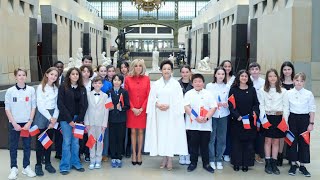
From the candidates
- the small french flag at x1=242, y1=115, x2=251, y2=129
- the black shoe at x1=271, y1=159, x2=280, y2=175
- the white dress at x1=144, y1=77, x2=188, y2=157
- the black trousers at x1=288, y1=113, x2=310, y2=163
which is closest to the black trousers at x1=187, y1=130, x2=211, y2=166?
the white dress at x1=144, y1=77, x2=188, y2=157

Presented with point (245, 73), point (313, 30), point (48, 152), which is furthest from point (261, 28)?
point (48, 152)

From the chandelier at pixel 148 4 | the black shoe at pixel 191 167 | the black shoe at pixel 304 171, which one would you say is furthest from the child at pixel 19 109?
the chandelier at pixel 148 4

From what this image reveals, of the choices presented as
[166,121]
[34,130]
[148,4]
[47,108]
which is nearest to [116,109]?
[166,121]

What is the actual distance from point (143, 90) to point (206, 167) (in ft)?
5.10

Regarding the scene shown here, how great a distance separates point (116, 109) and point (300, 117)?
2811 mm

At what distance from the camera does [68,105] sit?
20.2 feet

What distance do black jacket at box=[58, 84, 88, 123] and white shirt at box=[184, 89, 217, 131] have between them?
5.13 ft

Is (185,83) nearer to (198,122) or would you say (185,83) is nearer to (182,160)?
(198,122)

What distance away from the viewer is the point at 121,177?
239 inches

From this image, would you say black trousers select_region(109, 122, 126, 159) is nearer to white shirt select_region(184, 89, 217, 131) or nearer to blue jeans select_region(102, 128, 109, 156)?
blue jeans select_region(102, 128, 109, 156)

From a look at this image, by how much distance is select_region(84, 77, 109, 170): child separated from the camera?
647 cm

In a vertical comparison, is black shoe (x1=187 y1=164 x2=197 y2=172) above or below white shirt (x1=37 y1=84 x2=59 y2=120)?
below

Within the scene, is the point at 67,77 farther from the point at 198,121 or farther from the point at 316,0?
the point at 316,0

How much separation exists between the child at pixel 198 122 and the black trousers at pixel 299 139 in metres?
1.20
